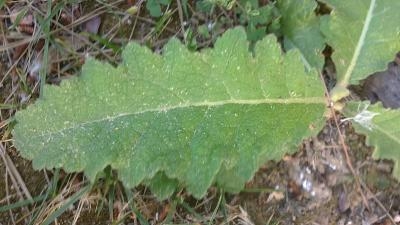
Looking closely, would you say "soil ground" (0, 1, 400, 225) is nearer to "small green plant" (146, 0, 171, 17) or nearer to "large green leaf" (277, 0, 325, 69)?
"large green leaf" (277, 0, 325, 69)

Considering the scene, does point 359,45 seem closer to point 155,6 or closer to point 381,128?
point 381,128

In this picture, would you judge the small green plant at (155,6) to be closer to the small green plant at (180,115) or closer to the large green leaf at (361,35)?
the small green plant at (180,115)

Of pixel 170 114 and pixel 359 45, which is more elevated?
pixel 170 114

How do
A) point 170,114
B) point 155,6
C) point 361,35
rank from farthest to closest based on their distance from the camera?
point 155,6
point 361,35
point 170,114

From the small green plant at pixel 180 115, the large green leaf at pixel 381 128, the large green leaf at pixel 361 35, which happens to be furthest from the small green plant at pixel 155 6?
the large green leaf at pixel 381 128

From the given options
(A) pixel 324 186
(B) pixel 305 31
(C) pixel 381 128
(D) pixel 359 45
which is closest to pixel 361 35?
(D) pixel 359 45

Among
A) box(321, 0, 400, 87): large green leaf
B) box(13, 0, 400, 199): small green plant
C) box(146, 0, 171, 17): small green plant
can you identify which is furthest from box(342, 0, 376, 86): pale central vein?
box(146, 0, 171, 17): small green plant
